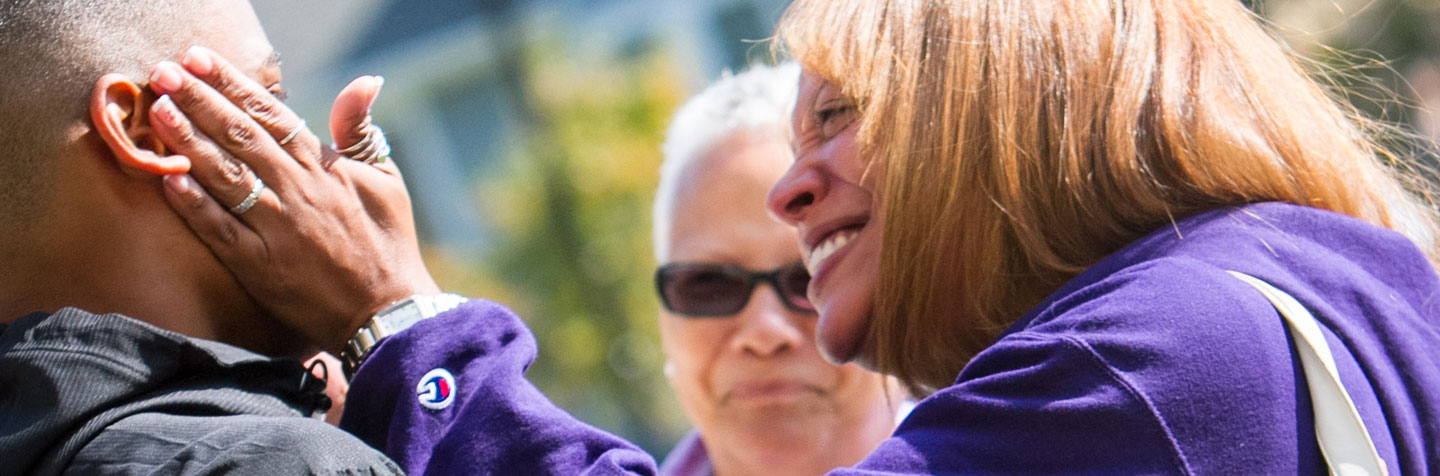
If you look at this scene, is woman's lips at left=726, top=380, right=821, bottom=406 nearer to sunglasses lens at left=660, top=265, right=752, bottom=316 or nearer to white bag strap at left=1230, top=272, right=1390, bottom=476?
sunglasses lens at left=660, top=265, right=752, bottom=316

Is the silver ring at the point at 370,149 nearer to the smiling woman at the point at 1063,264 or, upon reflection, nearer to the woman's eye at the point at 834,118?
the smiling woman at the point at 1063,264

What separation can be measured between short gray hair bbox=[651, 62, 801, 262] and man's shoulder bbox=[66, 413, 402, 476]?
1748mm

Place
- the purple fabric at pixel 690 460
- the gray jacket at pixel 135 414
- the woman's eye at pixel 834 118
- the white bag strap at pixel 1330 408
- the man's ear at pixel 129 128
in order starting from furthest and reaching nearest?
1. the purple fabric at pixel 690 460
2. the woman's eye at pixel 834 118
3. the man's ear at pixel 129 128
4. the gray jacket at pixel 135 414
5. the white bag strap at pixel 1330 408

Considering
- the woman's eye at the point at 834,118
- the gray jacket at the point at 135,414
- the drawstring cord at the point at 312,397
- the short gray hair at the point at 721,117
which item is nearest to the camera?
the gray jacket at the point at 135,414

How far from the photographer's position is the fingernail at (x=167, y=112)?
5.74ft

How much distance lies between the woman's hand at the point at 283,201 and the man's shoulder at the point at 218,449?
0.30 m

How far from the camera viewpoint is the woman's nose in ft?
7.33

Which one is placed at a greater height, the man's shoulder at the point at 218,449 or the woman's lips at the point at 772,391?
the man's shoulder at the point at 218,449

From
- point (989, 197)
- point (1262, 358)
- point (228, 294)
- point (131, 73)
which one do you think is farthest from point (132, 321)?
point (1262, 358)

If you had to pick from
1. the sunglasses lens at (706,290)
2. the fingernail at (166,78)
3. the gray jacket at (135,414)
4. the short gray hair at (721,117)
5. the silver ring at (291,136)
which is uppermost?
the fingernail at (166,78)

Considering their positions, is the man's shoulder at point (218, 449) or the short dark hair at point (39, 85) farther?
the short dark hair at point (39, 85)

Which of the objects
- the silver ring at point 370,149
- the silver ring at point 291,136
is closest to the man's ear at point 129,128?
the silver ring at point 291,136

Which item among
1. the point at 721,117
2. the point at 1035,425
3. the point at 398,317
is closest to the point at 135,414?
the point at 398,317

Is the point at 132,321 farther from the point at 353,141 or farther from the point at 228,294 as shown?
the point at 353,141
